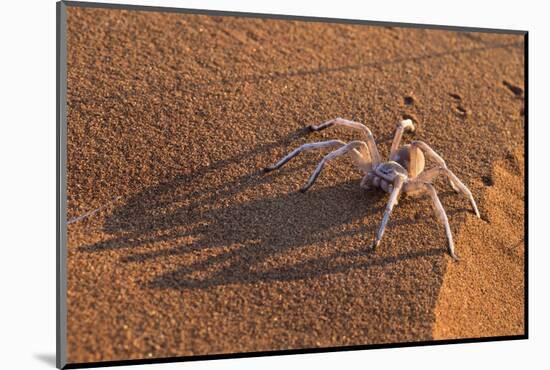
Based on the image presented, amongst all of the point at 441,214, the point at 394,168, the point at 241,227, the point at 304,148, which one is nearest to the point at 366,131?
Answer: the point at 394,168

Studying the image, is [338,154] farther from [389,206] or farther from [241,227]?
[241,227]

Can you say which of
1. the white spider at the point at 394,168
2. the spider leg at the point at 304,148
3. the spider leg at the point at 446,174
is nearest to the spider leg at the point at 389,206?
the white spider at the point at 394,168

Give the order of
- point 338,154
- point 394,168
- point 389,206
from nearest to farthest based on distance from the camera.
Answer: point 389,206 < point 338,154 < point 394,168

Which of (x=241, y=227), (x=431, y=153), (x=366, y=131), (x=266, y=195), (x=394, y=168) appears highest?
(x=366, y=131)

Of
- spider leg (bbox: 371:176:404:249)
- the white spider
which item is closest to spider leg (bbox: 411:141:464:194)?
the white spider

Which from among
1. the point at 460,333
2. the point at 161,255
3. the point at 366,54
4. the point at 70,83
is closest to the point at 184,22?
the point at 70,83

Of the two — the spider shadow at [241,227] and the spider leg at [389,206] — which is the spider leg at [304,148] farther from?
the spider leg at [389,206]

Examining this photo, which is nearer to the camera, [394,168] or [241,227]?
[241,227]

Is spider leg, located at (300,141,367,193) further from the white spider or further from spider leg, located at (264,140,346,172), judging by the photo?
spider leg, located at (264,140,346,172)
